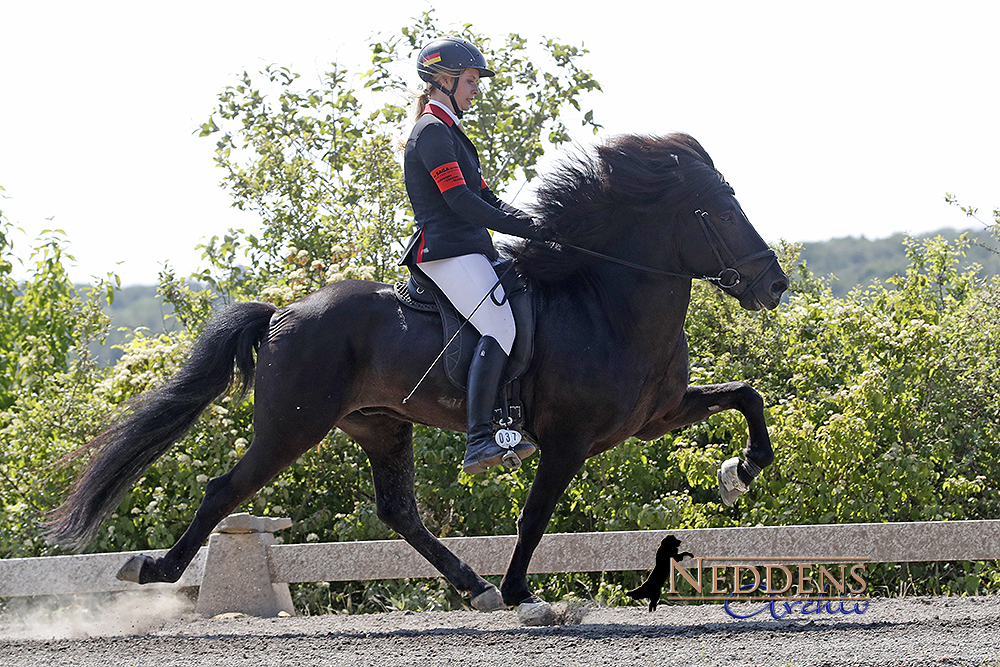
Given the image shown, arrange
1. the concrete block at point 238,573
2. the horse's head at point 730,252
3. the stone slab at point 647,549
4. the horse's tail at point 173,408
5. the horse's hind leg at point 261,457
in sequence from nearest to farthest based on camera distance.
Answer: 1. the horse's head at point 730,252
2. the horse's hind leg at point 261,457
3. the horse's tail at point 173,408
4. the stone slab at point 647,549
5. the concrete block at point 238,573

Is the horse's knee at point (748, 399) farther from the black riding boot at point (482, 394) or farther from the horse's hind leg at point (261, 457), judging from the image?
the horse's hind leg at point (261, 457)

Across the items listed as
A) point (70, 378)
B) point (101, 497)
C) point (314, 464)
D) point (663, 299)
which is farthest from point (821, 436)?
point (70, 378)

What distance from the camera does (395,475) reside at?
6012 millimetres

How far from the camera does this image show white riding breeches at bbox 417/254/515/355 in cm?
506

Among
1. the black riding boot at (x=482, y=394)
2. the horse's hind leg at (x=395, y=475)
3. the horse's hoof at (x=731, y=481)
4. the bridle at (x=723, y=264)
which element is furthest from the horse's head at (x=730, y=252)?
the horse's hind leg at (x=395, y=475)

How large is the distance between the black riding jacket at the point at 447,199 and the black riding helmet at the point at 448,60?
0.15m

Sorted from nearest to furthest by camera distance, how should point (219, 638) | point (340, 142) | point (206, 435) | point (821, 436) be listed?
point (219, 638)
point (821, 436)
point (206, 435)
point (340, 142)

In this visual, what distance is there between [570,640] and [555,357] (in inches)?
52.8

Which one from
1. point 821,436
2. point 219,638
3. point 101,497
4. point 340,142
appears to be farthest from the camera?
point 340,142

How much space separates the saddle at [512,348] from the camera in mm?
5098

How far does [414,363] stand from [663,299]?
50.5 inches

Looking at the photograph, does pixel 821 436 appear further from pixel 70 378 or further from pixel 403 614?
pixel 70 378

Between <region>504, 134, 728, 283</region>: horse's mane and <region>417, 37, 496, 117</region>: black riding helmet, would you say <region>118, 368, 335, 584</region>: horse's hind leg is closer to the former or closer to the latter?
<region>504, 134, 728, 283</region>: horse's mane

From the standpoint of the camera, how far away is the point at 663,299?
5168mm
